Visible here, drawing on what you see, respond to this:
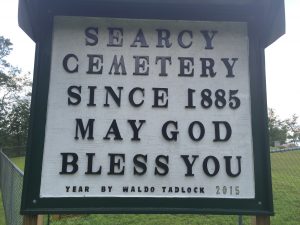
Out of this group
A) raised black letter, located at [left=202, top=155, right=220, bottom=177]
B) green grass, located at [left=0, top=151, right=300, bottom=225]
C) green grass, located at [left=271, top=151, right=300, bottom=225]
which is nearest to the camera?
raised black letter, located at [left=202, top=155, right=220, bottom=177]

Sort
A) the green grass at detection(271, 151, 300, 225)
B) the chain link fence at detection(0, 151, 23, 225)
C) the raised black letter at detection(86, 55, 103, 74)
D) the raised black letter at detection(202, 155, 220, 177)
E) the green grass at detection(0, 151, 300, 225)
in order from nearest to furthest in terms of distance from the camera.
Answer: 1. the raised black letter at detection(202, 155, 220, 177)
2. the raised black letter at detection(86, 55, 103, 74)
3. the chain link fence at detection(0, 151, 23, 225)
4. the green grass at detection(0, 151, 300, 225)
5. the green grass at detection(271, 151, 300, 225)

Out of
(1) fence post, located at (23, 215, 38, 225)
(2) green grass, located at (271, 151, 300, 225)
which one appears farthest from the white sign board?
(2) green grass, located at (271, 151, 300, 225)

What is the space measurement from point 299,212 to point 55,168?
22.9 ft

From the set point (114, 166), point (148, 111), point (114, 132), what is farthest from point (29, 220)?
point (148, 111)

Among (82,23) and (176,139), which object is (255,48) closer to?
(176,139)

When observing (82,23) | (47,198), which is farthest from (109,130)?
(82,23)

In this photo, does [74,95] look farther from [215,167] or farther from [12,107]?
[12,107]

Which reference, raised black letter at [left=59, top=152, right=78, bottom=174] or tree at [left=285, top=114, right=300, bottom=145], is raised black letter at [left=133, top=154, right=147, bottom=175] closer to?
raised black letter at [left=59, top=152, right=78, bottom=174]

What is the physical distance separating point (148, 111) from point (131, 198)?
635 mm

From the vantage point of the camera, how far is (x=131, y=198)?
2496 mm

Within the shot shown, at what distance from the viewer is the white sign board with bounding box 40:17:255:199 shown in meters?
2.54

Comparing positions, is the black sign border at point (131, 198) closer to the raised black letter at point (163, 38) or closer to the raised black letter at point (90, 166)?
the raised black letter at point (90, 166)

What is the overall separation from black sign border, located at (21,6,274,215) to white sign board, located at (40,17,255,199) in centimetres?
4

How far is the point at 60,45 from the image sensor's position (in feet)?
8.93
